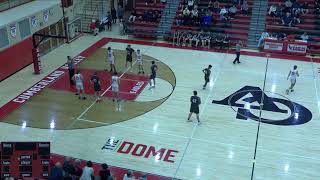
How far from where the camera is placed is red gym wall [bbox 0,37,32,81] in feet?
71.9

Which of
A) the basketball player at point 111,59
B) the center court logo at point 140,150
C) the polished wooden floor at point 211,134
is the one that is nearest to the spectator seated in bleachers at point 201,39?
the polished wooden floor at point 211,134

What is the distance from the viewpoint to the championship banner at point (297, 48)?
2603 cm

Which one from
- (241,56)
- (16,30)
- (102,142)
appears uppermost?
(16,30)

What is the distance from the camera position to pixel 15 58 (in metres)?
22.9

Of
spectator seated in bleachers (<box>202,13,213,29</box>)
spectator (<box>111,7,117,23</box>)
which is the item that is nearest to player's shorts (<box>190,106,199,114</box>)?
spectator seated in bleachers (<box>202,13,213,29</box>)

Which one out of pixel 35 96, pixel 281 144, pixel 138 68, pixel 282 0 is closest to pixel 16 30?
pixel 35 96

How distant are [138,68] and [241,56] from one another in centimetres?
695

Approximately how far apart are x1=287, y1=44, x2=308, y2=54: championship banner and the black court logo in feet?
22.9

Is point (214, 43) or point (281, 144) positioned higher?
point (214, 43)

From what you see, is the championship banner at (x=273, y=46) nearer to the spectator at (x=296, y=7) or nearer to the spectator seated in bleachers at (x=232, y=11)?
the spectator at (x=296, y=7)

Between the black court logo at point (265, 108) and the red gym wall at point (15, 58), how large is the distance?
11.4 metres

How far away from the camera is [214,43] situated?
27391 mm

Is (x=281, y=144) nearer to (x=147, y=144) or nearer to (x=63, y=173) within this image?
(x=147, y=144)

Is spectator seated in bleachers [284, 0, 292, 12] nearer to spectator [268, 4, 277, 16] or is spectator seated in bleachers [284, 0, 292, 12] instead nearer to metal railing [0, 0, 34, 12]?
spectator [268, 4, 277, 16]
